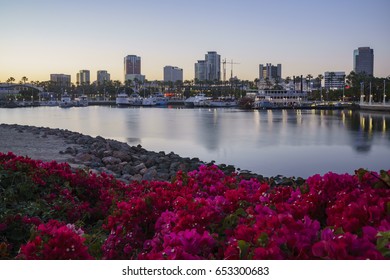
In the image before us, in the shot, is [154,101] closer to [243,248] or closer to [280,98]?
[280,98]

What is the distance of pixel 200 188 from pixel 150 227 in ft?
2.48

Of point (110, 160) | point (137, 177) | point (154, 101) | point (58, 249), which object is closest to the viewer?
point (58, 249)

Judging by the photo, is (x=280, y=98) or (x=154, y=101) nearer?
(x=280, y=98)

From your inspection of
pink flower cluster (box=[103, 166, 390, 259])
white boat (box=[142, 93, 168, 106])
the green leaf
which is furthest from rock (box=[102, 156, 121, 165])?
white boat (box=[142, 93, 168, 106])

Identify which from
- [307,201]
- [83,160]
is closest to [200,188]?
[307,201]

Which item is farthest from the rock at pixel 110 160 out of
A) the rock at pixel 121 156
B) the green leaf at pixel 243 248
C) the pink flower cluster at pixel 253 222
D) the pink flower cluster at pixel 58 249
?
the green leaf at pixel 243 248

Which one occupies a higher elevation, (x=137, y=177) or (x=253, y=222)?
(x=253, y=222)

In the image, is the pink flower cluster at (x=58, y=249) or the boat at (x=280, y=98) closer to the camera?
the pink flower cluster at (x=58, y=249)

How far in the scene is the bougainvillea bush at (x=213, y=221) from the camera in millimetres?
1826

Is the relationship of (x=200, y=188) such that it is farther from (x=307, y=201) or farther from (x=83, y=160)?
(x=83, y=160)

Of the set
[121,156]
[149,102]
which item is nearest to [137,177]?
[121,156]

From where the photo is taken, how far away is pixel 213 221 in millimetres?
2588

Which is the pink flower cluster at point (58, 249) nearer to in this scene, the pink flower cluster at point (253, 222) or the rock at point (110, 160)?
the pink flower cluster at point (253, 222)

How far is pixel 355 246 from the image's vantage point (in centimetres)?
170
